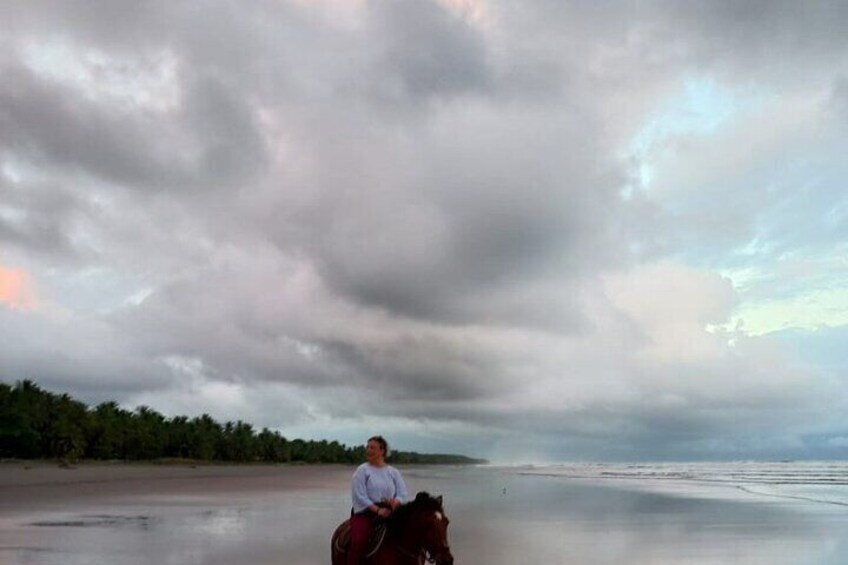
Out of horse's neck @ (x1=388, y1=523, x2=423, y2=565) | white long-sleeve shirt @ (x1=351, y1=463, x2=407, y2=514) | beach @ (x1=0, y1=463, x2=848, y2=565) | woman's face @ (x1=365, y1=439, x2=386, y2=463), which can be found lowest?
beach @ (x1=0, y1=463, x2=848, y2=565)

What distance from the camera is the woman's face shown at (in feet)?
32.0

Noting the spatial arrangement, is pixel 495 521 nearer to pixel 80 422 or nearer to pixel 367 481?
pixel 367 481

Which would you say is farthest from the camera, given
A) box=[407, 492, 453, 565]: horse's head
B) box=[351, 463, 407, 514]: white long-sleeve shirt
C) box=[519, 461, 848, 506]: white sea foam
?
box=[519, 461, 848, 506]: white sea foam

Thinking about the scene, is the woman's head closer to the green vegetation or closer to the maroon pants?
the maroon pants

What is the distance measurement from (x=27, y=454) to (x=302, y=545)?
64216 millimetres

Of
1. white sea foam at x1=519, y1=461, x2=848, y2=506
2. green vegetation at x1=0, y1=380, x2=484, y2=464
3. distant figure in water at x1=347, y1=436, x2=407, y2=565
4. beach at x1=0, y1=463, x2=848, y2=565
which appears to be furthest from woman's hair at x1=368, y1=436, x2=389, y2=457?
green vegetation at x1=0, y1=380, x2=484, y2=464

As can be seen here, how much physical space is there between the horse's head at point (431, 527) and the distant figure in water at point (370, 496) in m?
0.48

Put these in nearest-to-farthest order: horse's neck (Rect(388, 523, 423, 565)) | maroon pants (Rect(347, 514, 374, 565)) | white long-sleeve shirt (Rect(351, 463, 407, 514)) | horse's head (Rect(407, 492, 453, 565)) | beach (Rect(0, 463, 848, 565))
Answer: horse's head (Rect(407, 492, 453, 565)) < horse's neck (Rect(388, 523, 423, 565)) < maroon pants (Rect(347, 514, 374, 565)) < white long-sleeve shirt (Rect(351, 463, 407, 514)) < beach (Rect(0, 463, 848, 565))

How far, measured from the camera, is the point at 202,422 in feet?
435

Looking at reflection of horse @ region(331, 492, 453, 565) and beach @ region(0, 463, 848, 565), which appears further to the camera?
beach @ region(0, 463, 848, 565)

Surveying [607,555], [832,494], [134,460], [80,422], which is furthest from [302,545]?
[134,460]

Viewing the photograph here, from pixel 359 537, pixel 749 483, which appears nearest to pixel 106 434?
pixel 749 483

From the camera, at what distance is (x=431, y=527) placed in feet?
29.5

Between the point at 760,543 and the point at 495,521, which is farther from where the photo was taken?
the point at 495,521
